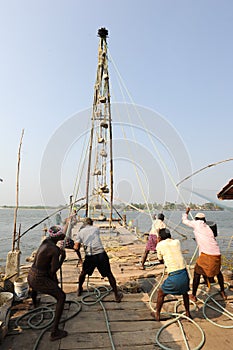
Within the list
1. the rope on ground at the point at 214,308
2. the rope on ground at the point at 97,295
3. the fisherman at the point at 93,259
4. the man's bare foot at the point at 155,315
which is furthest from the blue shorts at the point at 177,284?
the fisherman at the point at 93,259

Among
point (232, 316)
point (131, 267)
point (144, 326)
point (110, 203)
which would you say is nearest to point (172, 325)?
point (144, 326)

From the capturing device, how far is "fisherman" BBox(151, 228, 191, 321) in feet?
11.5

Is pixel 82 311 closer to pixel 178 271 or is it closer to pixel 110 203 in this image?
pixel 178 271

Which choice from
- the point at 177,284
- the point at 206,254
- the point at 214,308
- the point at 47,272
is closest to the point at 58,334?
the point at 47,272

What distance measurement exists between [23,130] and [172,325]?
5088mm

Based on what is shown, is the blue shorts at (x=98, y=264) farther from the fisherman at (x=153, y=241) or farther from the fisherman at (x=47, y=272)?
the fisherman at (x=153, y=241)

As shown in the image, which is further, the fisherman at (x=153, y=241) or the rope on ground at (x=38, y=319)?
the fisherman at (x=153, y=241)

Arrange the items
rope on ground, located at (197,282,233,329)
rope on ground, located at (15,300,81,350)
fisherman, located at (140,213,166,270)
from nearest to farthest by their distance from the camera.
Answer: rope on ground, located at (15,300,81,350), rope on ground, located at (197,282,233,329), fisherman, located at (140,213,166,270)

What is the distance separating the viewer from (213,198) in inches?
211

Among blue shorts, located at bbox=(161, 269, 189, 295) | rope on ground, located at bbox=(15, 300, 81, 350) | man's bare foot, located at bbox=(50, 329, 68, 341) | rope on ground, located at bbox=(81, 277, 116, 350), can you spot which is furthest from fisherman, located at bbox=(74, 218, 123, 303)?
man's bare foot, located at bbox=(50, 329, 68, 341)

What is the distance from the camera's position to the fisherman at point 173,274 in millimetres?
3490

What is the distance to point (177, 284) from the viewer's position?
11.4 feet

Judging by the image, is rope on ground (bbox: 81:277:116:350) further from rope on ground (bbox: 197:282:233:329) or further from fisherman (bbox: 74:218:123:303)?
rope on ground (bbox: 197:282:233:329)

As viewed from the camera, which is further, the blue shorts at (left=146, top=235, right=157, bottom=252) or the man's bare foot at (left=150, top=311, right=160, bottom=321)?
the blue shorts at (left=146, top=235, right=157, bottom=252)
